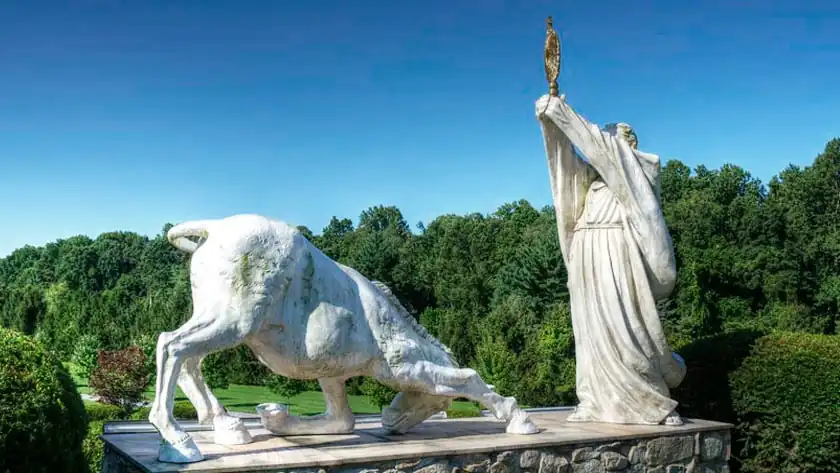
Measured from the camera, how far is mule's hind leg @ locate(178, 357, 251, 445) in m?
4.51

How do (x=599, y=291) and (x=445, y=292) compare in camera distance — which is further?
(x=445, y=292)

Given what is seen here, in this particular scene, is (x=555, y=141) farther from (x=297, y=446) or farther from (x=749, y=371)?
(x=297, y=446)

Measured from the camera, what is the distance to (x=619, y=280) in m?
6.09

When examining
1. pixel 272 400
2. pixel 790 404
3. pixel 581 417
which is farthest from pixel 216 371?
pixel 790 404

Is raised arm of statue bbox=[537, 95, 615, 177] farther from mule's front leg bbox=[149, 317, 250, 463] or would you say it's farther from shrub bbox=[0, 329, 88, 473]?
shrub bbox=[0, 329, 88, 473]

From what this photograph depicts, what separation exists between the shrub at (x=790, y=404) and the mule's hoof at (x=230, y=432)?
14.2ft

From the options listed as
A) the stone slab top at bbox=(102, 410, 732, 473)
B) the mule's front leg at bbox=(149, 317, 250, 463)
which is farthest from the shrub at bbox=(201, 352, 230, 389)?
the mule's front leg at bbox=(149, 317, 250, 463)

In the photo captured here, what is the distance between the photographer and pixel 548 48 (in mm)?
6102

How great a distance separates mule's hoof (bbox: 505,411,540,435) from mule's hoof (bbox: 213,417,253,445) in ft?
6.06

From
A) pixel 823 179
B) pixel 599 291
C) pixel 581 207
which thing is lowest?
pixel 599 291

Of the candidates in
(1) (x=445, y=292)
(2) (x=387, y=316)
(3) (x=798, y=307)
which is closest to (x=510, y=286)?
(1) (x=445, y=292)

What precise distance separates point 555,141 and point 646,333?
172 centimetres

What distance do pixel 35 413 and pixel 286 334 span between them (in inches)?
53.6

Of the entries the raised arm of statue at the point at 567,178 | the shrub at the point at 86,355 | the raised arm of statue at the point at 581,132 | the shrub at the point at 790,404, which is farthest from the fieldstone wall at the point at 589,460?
the shrub at the point at 86,355
